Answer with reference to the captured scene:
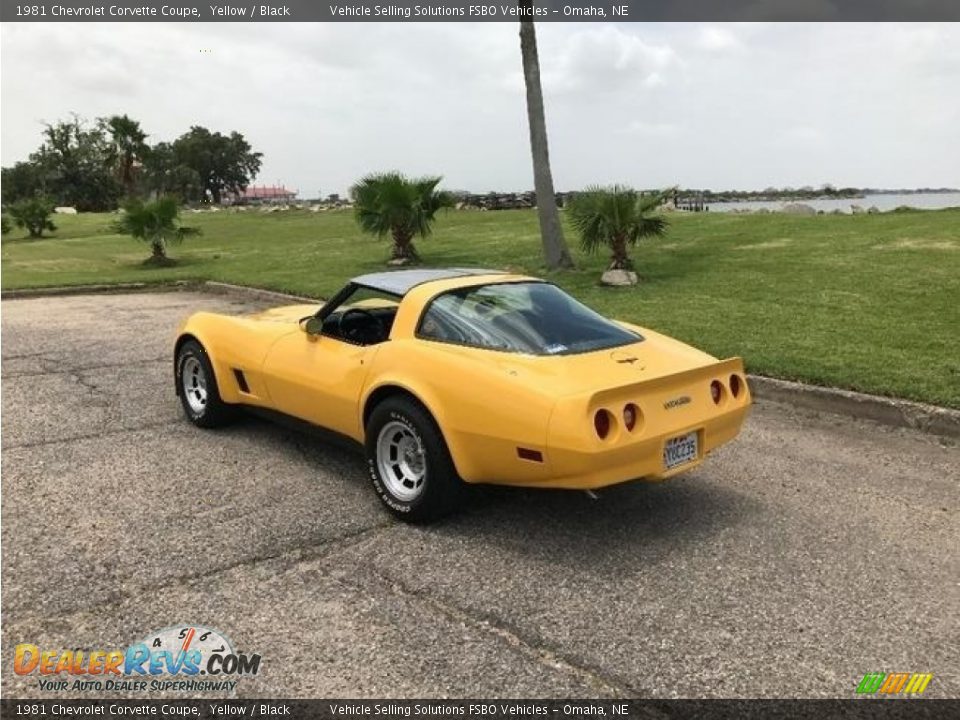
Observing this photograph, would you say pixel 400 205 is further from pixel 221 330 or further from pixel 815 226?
pixel 221 330

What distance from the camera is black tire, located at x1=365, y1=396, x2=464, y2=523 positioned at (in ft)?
13.2

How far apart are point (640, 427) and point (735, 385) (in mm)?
963

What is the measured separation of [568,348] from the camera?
4.23m

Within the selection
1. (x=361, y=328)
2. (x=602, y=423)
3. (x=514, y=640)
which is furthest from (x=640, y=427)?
(x=361, y=328)

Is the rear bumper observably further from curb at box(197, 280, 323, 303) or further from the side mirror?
curb at box(197, 280, 323, 303)

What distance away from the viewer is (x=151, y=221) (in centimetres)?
2058

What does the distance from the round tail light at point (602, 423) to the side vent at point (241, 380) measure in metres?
2.88

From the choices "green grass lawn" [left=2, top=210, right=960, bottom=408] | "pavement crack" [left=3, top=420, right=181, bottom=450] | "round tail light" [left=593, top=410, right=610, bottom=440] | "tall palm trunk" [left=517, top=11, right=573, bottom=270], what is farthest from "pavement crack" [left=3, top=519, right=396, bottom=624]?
"tall palm trunk" [left=517, top=11, right=573, bottom=270]

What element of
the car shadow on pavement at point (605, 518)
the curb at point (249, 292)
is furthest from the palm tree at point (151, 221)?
the car shadow on pavement at point (605, 518)

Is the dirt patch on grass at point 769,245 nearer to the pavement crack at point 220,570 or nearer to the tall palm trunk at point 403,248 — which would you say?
the tall palm trunk at point 403,248

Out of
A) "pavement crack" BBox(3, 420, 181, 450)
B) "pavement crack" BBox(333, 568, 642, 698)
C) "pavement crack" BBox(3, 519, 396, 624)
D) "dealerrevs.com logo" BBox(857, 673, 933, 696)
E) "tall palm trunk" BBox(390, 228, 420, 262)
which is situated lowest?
"dealerrevs.com logo" BBox(857, 673, 933, 696)

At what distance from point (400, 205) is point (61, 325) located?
7594 millimetres

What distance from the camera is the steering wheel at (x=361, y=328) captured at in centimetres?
476

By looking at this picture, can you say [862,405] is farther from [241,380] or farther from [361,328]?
[241,380]
